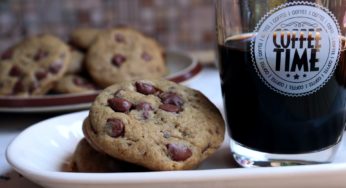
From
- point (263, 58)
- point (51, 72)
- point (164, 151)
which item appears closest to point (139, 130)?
point (164, 151)

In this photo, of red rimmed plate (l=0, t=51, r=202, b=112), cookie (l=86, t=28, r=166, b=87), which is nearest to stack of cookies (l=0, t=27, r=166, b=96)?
cookie (l=86, t=28, r=166, b=87)

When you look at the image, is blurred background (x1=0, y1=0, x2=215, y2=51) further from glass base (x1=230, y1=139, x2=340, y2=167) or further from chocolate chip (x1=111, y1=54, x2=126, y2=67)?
glass base (x1=230, y1=139, x2=340, y2=167)

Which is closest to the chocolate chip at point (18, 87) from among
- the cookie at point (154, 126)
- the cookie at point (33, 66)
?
the cookie at point (33, 66)

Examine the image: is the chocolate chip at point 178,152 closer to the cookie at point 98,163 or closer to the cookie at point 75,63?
the cookie at point 98,163

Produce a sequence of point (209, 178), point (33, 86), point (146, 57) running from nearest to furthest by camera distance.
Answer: point (209, 178), point (33, 86), point (146, 57)

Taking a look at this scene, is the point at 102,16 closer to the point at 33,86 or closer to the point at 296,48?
the point at 33,86

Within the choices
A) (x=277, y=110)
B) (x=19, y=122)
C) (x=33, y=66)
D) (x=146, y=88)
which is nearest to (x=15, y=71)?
(x=33, y=66)
